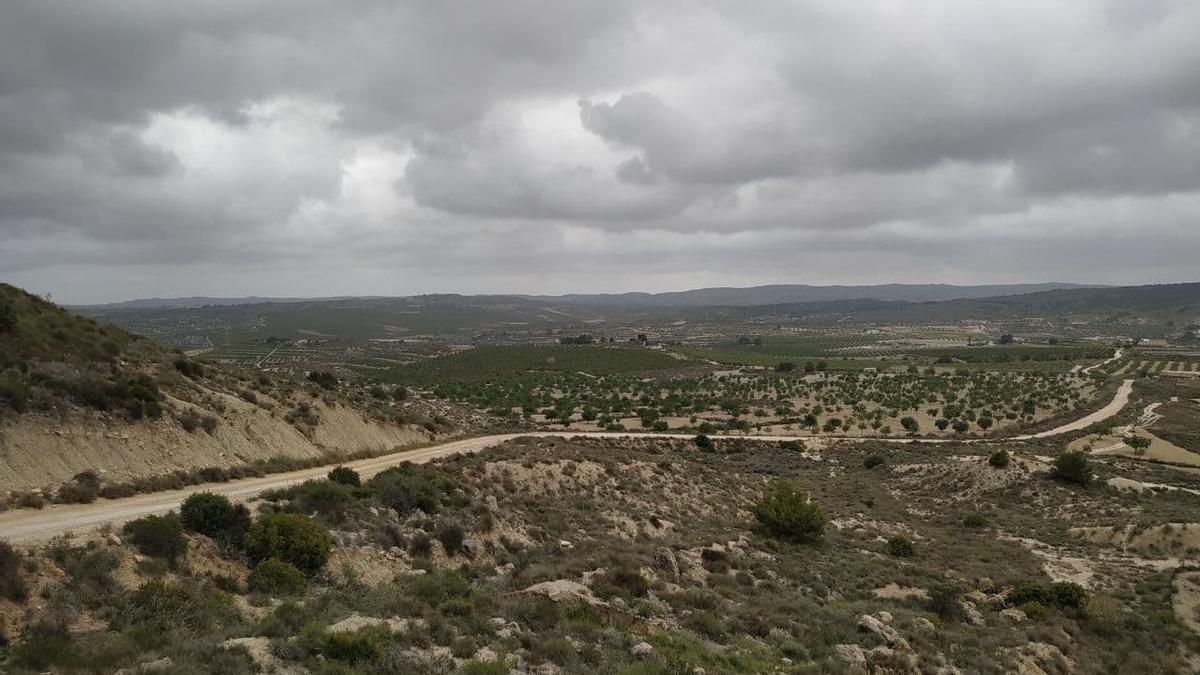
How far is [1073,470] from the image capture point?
36.8 meters

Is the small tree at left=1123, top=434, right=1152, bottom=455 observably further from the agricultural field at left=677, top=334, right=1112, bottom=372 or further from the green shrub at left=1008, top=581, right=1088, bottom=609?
the agricultural field at left=677, top=334, right=1112, bottom=372

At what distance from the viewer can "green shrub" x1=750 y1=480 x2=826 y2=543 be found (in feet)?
85.7

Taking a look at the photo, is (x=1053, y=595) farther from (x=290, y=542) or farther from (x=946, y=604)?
(x=290, y=542)

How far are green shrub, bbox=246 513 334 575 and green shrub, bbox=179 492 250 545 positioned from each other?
1.28ft

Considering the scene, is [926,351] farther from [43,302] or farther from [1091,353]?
[43,302]

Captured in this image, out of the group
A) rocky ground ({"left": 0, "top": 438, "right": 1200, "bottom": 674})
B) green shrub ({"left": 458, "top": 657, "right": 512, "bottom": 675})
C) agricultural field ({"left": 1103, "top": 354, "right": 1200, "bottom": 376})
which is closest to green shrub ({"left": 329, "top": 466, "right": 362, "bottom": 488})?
A: rocky ground ({"left": 0, "top": 438, "right": 1200, "bottom": 674})

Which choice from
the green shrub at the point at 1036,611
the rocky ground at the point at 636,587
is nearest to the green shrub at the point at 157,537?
the rocky ground at the point at 636,587

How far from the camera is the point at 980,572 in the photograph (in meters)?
23.1

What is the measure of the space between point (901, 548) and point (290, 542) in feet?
78.9

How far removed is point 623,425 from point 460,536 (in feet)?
147

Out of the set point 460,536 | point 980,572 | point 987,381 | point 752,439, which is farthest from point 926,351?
point 460,536

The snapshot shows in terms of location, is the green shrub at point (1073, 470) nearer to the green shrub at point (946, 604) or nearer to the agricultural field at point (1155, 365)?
the green shrub at point (946, 604)

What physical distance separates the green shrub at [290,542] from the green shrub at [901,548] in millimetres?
22907

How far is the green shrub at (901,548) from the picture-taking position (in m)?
25.5
